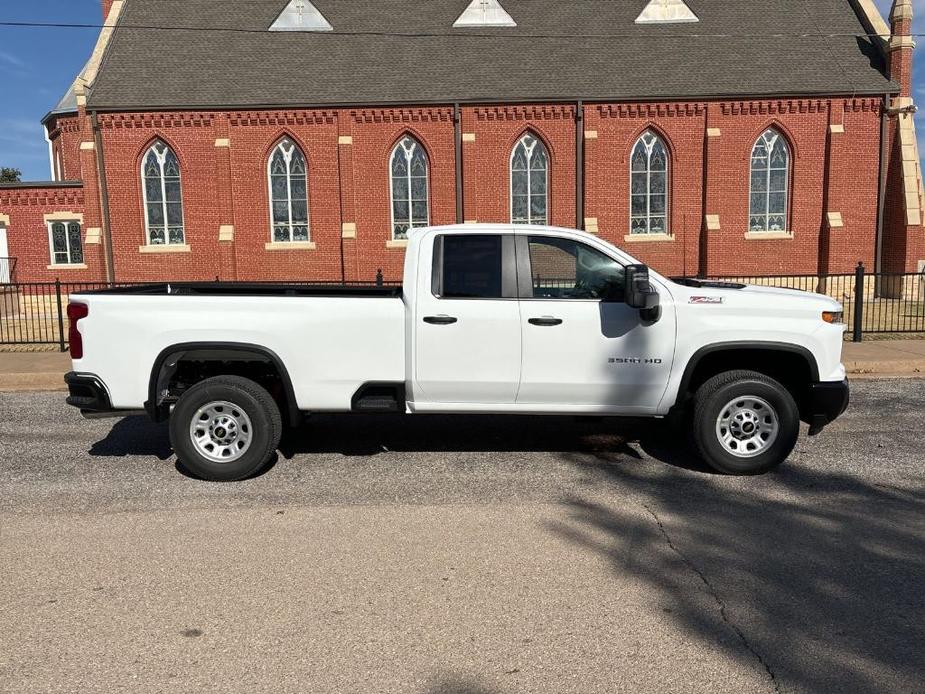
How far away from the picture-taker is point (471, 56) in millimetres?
24812

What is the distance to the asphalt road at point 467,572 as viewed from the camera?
3037mm

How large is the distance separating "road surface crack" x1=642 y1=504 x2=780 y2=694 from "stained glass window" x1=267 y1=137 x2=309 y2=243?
840 inches

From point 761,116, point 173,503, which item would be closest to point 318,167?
point 761,116

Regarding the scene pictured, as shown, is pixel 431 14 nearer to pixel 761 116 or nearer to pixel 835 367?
pixel 761 116

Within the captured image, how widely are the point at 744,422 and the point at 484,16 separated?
948 inches

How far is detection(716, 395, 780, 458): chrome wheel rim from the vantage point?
5.77m

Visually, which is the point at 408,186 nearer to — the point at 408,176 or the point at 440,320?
the point at 408,176

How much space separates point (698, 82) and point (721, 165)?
9.26 ft

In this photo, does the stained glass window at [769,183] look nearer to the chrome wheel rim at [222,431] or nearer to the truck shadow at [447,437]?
the truck shadow at [447,437]

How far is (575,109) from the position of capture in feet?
76.2

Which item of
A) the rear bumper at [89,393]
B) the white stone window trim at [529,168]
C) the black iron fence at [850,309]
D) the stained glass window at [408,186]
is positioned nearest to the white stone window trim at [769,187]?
the black iron fence at [850,309]

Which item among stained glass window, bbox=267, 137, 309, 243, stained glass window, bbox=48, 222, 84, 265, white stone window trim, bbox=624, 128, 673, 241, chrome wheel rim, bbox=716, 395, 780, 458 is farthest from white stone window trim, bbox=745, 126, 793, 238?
stained glass window, bbox=48, 222, 84, 265

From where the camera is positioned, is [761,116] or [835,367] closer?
[835,367]

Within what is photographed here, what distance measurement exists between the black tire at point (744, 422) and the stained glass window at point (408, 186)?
749 inches
